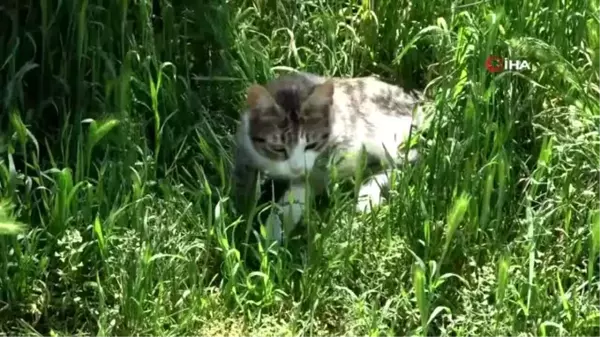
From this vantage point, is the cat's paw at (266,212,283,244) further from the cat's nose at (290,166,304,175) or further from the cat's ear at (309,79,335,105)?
the cat's ear at (309,79,335,105)

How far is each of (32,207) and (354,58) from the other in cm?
122

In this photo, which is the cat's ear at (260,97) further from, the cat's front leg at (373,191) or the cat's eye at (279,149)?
the cat's front leg at (373,191)

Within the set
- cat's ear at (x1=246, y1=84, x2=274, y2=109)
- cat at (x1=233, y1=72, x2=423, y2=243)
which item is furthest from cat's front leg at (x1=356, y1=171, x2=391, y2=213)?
cat's ear at (x1=246, y1=84, x2=274, y2=109)

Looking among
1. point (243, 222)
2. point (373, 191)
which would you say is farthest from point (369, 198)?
point (243, 222)

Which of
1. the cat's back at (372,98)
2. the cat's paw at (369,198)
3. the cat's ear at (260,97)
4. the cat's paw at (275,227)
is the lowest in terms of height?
the cat's paw at (275,227)

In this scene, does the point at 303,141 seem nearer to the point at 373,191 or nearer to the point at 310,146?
the point at 310,146

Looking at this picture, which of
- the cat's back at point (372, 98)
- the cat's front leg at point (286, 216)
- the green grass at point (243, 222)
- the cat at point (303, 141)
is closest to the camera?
the green grass at point (243, 222)

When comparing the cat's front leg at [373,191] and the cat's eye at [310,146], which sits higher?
the cat's eye at [310,146]

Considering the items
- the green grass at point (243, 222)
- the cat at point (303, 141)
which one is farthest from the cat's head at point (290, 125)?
the green grass at point (243, 222)

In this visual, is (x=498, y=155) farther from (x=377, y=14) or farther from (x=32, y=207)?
(x=32, y=207)

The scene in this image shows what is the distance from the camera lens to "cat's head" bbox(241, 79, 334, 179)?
9.32 ft

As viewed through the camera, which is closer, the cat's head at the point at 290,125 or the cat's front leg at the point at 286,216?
the cat's front leg at the point at 286,216

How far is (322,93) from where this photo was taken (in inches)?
113

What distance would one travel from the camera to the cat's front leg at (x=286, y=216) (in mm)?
2734
